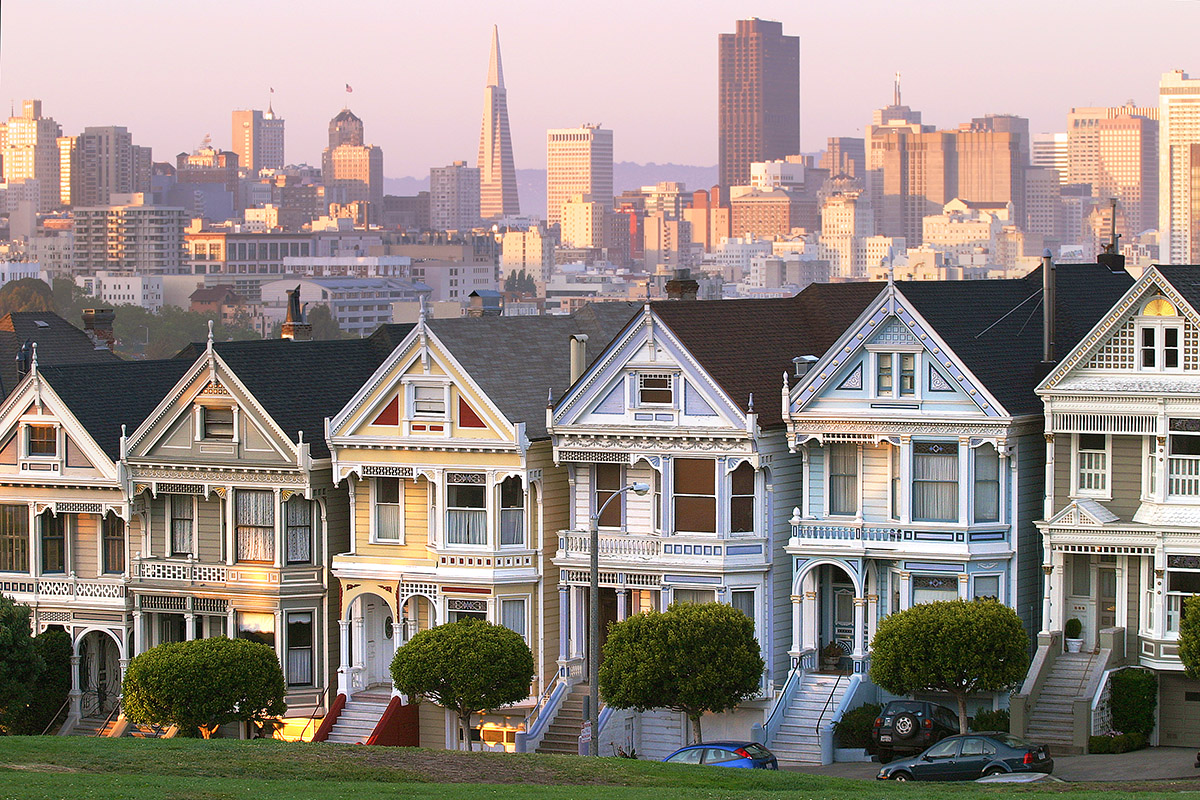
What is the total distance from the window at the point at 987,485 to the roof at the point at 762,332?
167 inches

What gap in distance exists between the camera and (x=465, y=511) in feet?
166

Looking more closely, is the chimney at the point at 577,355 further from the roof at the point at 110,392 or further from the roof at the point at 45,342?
the roof at the point at 45,342

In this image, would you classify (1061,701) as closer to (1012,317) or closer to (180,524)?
(1012,317)

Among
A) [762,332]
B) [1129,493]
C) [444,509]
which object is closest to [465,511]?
[444,509]

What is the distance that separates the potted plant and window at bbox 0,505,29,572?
23.6 metres

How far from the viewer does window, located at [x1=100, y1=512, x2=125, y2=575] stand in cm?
5478

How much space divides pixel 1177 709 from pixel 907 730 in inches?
201

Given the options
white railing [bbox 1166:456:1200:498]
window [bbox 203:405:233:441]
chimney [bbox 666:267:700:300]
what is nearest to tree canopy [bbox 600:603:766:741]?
white railing [bbox 1166:456:1200:498]

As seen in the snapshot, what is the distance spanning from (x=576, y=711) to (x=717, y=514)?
502 centimetres

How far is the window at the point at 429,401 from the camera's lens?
50.5m

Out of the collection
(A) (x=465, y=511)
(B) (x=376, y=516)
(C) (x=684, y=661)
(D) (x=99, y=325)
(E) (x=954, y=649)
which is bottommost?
(C) (x=684, y=661)

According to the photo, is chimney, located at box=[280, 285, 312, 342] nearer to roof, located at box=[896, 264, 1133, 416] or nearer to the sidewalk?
roof, located at box=[896, 264, 1133, 416]

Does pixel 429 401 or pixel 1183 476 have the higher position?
pixel 429 401

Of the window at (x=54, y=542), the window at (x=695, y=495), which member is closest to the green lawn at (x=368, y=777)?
the window at (x=695, y=495)
